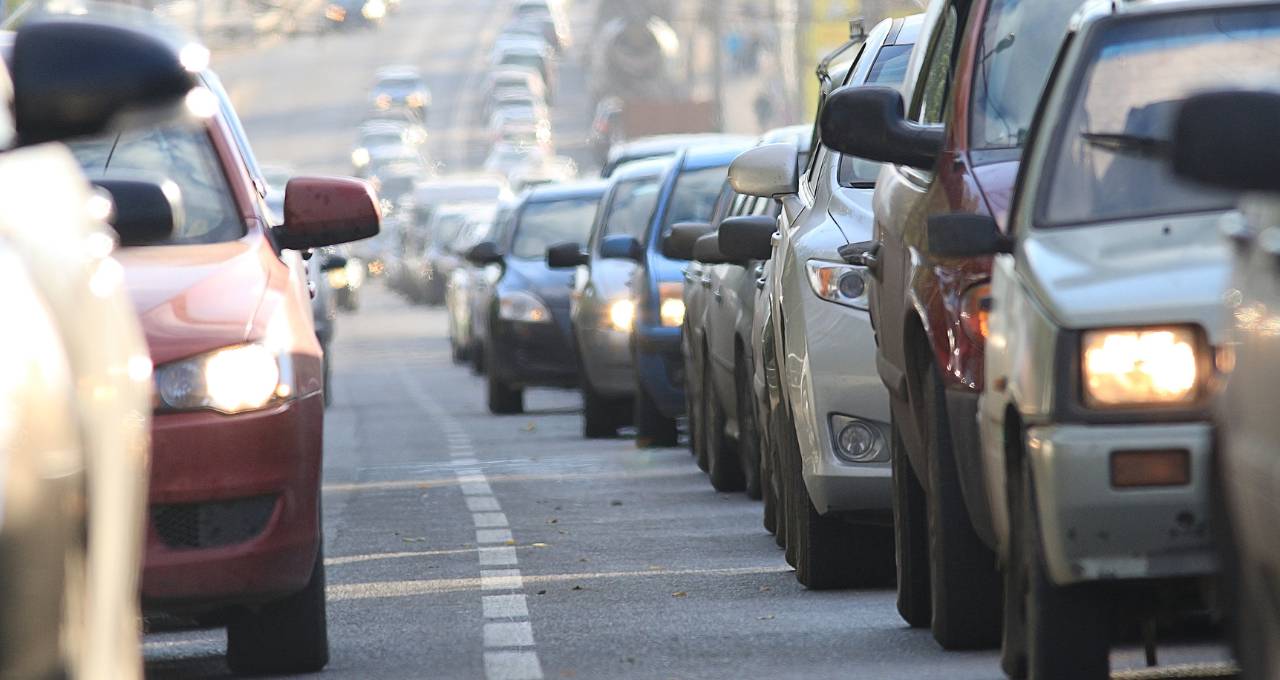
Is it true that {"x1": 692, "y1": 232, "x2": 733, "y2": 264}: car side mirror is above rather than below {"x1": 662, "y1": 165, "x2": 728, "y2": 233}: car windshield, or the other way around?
above

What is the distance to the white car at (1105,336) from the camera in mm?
6238

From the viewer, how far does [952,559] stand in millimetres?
8250

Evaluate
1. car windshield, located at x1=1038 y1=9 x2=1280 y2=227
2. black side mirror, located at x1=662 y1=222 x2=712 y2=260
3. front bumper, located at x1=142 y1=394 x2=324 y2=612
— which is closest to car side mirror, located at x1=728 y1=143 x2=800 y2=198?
black side mirror, located at x1=662 y1=222 x2=712 y2=260

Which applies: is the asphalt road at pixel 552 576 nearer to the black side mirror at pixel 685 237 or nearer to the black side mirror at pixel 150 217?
the black side mirror at pixel 685 237

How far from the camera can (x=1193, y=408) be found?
20.4 feet

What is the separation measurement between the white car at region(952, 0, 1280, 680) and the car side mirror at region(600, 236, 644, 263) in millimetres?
11626

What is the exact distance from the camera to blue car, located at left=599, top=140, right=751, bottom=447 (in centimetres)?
1873

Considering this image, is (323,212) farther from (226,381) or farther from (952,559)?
(952,559)

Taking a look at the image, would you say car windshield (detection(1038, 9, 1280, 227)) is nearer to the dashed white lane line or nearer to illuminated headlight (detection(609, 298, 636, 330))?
the dashed white lane line

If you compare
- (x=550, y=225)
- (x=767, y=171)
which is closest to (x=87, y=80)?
(x=767, y=171)

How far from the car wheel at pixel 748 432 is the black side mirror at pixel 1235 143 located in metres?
9.01

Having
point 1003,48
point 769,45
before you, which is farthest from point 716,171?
point 769,45

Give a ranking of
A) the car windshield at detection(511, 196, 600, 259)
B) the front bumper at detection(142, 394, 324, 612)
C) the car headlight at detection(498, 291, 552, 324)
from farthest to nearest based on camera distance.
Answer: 1. the car windshield at detection(511, 196, 600, 259)
2. the car headlight at detection(498, 291, 552, 324)
3. the front bumper at detection(142, 394, 324, 612)

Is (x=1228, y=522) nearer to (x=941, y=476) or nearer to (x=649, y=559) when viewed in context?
(x=941, y=476)
